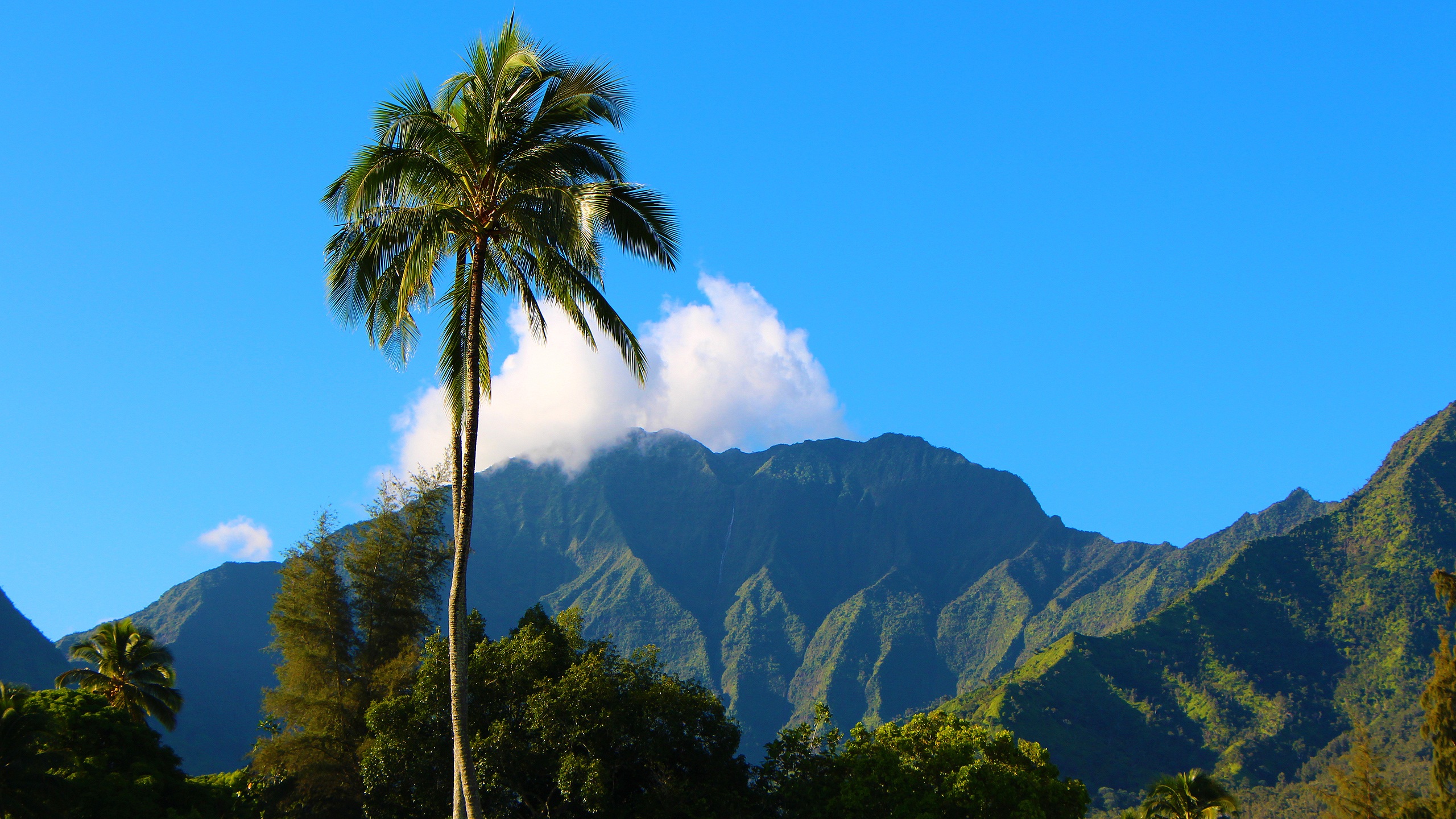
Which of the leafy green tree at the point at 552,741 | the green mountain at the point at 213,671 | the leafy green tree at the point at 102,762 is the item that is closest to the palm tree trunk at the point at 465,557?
the leafy green tree at the point at 552,741

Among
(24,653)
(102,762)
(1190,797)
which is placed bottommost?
(1190,797)

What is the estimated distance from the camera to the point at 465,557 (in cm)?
1559

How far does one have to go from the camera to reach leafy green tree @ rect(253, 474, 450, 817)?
3155cm

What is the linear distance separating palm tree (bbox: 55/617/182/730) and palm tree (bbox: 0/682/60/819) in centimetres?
1332

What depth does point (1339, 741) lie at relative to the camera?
148000mm

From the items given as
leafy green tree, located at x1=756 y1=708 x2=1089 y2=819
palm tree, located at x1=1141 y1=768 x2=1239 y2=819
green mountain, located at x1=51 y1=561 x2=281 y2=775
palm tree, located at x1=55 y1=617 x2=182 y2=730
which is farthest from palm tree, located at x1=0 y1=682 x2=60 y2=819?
green mountain, located at x1=51 y1=561 x2=281 y2=775

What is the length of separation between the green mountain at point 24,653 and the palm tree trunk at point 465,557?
11262cm

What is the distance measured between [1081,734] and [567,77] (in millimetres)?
149208

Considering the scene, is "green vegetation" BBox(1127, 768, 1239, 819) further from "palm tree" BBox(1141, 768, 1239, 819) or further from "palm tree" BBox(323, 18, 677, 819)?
"palm tree" BBox(323, 18, 677, 819)

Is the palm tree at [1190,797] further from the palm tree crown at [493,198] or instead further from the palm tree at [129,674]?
the palm tree at [129,674]

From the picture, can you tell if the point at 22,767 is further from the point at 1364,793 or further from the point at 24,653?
the point at 24,653

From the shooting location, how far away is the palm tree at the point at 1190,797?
35406mm

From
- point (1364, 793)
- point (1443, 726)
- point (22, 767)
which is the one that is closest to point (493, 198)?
point (22, 767)

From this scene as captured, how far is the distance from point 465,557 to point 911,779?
1419 cm
